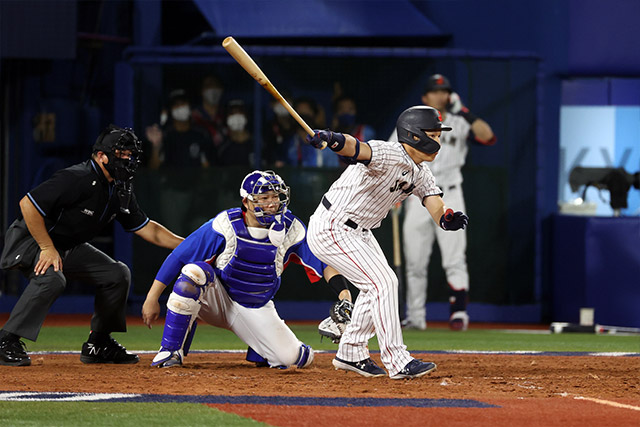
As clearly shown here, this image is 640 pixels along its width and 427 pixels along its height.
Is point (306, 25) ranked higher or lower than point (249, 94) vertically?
higher

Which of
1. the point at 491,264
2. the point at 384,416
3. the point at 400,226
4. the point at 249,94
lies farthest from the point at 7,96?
the point at 384,416

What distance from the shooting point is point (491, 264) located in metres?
12.3

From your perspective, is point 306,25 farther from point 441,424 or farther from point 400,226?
point 441,424

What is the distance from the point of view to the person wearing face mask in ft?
39.9

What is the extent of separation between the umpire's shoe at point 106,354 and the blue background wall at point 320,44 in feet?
18.3

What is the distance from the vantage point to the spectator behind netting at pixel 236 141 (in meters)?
12.2

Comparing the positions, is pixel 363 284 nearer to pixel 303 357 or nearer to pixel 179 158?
pixel 303 357

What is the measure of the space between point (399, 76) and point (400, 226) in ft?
5.74

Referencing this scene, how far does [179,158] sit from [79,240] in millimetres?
5111

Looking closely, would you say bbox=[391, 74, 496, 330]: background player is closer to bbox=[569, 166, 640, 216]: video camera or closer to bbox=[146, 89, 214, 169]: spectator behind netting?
bbox=[569, 166, 640, 216]: video camera

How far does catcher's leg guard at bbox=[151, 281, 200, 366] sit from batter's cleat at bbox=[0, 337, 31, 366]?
83cm

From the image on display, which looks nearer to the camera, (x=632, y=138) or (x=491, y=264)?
(x=491, y=264)

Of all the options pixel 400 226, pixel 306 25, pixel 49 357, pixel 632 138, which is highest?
pixel 306 25

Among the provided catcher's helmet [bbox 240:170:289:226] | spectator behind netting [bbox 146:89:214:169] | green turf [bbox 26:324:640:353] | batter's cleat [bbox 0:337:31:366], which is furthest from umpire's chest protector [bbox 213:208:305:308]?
spectator behind netting [bbox 146:89:214:169]
